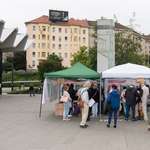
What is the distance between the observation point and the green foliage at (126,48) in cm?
2997

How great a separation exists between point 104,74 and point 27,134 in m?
5.22

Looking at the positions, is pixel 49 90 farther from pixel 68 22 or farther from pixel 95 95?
pixel 68 22

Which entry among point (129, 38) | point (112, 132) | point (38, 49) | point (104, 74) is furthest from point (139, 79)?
point (38, 49)

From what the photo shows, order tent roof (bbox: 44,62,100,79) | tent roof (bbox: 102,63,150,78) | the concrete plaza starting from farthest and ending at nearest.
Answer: tent roof (bbox: 44,62,100,79) < tent roof (bbox: 102,63,150,78) < the concrete plaza

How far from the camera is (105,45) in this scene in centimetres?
2073

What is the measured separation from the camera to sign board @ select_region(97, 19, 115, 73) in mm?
20688

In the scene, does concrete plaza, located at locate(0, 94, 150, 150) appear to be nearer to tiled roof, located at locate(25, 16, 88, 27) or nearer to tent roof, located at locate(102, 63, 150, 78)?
tent roof, located at locate(102, 63, 150, 78)

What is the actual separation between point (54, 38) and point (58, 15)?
29.7 feet

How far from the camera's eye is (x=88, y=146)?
6.97 m

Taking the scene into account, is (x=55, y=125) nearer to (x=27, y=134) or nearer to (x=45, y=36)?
(x=27, y=134)

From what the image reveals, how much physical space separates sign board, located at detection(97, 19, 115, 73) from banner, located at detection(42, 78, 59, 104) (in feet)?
20.5

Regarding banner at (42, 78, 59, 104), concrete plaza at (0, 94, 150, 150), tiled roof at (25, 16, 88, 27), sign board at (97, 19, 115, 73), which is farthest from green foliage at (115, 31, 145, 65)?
tiled roof at (25, 16, 88, 27)

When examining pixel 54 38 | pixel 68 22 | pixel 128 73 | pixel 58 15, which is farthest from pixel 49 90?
pixel 68 22

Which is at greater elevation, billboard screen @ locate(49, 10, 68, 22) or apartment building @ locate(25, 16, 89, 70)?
billboard screen @ locate(49, 10, 68, 22)
